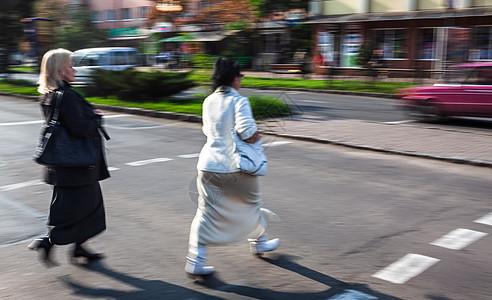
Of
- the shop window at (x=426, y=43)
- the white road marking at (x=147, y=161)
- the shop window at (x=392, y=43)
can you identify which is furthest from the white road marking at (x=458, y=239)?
the shop window at (x=392, y=43)

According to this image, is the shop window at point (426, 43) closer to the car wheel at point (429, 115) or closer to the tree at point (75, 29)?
the car wheel at point (429, 115)

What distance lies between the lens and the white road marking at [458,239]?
4.83 m

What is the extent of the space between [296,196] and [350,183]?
1043 mm

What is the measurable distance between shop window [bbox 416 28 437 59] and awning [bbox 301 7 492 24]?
112cm

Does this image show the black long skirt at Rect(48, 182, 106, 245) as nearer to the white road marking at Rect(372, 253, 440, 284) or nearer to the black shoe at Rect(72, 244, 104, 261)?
the black shoe at Rect(72, 244, 104, 261)

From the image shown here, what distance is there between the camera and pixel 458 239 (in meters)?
4.99

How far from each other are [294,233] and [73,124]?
2317mm

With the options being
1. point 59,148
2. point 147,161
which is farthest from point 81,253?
point 147,161

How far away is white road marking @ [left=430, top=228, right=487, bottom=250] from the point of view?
4.83 m

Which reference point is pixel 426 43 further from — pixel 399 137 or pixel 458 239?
pixel 458 239

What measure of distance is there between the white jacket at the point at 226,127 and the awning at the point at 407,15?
24304 millimetres

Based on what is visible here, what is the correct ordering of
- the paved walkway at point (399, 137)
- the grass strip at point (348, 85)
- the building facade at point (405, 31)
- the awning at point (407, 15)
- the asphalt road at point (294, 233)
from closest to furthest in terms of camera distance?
the asphalt road at point (294, 233) < the paved walkway at point (399, 137) < the grass strip at point (348, 85) < the building facade at point (405, 31) < the awning at point (407, 15)

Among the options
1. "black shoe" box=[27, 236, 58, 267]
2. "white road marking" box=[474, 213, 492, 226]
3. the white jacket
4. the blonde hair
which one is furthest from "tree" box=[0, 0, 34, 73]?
"white road marking" box=[474, 213, 492, 226]

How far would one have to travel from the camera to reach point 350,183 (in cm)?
725
